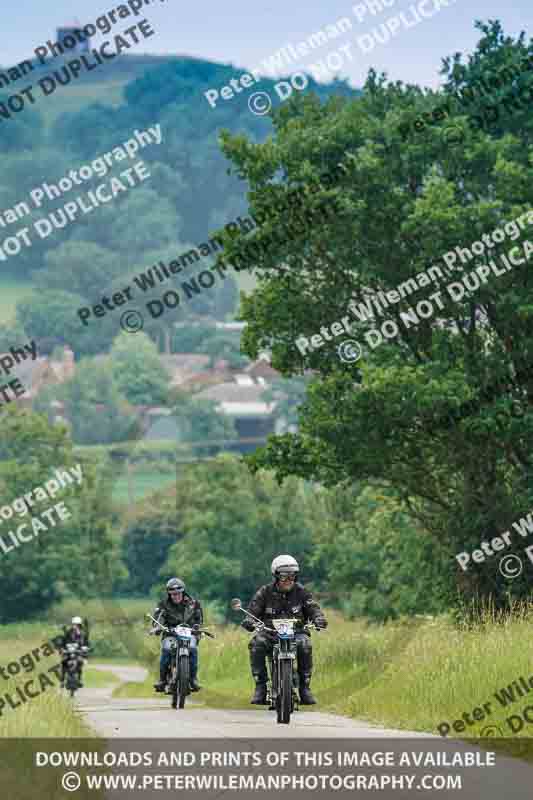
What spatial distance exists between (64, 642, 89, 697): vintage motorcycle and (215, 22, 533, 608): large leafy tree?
5.17 m

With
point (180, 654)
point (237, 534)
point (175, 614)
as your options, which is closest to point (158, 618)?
point (175, 614)

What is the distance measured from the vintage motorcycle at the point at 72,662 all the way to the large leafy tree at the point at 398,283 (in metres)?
5.17

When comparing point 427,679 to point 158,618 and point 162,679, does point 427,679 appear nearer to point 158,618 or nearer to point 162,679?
point 158,618

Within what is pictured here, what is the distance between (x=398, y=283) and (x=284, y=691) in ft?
48.3

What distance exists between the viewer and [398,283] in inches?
1177

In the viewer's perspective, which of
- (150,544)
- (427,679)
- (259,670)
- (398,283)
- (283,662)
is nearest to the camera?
(283,662)

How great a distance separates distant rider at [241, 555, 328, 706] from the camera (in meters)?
16.2

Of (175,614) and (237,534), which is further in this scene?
(237,534)

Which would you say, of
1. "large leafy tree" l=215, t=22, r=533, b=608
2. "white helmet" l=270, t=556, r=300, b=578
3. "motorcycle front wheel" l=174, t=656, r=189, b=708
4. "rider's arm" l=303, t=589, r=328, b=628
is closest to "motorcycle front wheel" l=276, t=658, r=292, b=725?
"rider's arm" l=303, t=589, r=328, b=628

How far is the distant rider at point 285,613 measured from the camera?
1619 centimetres

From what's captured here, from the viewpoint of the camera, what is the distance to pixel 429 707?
17500mm

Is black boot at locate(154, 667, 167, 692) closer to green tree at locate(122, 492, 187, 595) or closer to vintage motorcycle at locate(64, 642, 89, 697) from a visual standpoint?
vintage motorcycle at locate(64, 642, 89, 697)

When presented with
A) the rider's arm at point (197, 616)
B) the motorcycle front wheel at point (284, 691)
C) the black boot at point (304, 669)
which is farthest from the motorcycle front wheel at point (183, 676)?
the black boot at point (304, 669)

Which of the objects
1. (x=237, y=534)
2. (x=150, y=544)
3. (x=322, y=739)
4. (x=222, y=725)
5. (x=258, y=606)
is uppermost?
(x=150, y=544)
